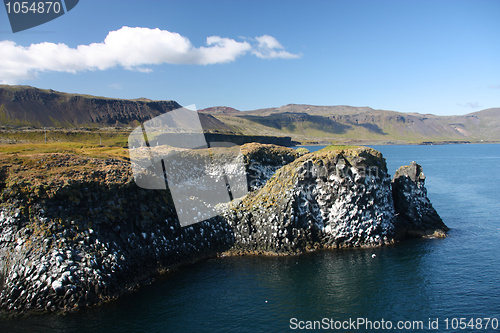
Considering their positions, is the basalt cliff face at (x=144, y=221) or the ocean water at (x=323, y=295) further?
the basalt cliff face at (x=144, y=221)

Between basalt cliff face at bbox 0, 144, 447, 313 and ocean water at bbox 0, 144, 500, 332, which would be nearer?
ocean water at bbox 0, 144, 500, 332

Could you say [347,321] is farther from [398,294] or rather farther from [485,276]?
[485,276]

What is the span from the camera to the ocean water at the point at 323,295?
23.3 m

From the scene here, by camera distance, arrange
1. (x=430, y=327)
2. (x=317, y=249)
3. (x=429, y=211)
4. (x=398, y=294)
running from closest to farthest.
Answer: (x=430, y=327), (x=398, y=294), (x=317, y=249), (x=429, y=211)

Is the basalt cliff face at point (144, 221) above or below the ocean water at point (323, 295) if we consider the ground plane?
above

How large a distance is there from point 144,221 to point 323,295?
18661 mm

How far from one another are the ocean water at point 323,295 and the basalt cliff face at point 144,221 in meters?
1.88

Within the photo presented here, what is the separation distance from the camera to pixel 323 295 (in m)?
27.6

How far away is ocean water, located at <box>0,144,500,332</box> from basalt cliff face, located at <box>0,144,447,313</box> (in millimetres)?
1884

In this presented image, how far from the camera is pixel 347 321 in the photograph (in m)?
23.7

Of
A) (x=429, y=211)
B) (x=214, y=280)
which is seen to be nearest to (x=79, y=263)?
(x=214, y=280)

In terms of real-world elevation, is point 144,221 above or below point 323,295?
above

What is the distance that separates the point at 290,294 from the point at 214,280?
24.2 ft

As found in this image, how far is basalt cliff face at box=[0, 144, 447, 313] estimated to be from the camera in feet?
85.5
